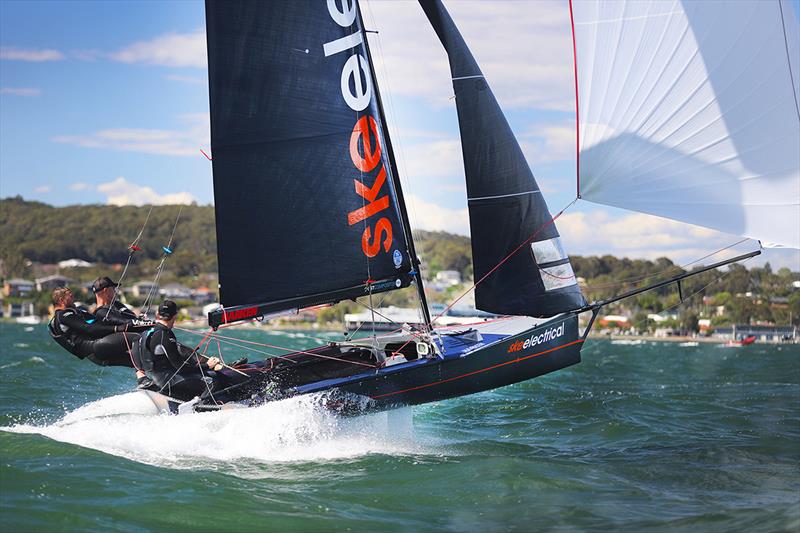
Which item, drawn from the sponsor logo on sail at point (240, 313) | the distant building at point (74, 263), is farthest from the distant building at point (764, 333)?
Answer: the sponsor logo on sail at point (240, 313)

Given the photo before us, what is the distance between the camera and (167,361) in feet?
31.1

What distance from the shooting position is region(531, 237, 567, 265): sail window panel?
11.2 meters

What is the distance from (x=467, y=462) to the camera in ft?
28.0

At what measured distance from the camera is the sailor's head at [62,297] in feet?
32.0

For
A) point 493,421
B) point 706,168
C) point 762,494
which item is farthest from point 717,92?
point 493,421

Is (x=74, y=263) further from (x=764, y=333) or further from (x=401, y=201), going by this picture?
(x=401, y=201)

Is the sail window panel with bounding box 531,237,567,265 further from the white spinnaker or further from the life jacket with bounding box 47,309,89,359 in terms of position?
the life jacket with bounding box 47,309,89,359

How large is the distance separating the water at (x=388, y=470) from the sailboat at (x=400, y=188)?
638mm

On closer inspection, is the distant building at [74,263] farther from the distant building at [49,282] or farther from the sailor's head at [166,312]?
the sailor's head at [166,312]

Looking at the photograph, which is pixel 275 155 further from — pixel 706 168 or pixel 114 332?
pixel 706 168

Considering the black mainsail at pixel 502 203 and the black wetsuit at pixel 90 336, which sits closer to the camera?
the black wetsuit at pixel 90 336

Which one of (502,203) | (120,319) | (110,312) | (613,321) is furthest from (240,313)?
(613,321)

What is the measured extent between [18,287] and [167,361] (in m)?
112

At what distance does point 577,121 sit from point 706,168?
144 centimetres
